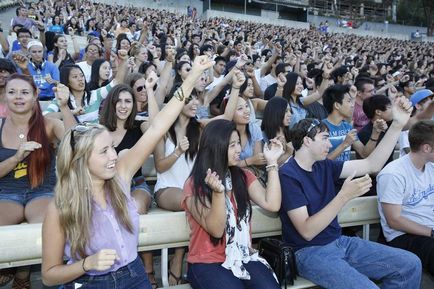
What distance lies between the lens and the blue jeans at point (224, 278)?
2.99 meters

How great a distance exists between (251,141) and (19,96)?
2.47m

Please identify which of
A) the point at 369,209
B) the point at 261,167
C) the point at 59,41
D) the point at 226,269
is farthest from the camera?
the point at 59,41

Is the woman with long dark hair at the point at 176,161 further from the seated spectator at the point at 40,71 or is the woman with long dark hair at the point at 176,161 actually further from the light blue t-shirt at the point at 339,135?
the seated spectator at the point at 40,71

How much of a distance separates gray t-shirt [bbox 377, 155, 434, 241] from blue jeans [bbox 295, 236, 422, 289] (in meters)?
0.45

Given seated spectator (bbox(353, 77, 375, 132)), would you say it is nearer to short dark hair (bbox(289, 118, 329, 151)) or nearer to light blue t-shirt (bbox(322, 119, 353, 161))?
light blue t-shirt (bbox(322, 119, 353, 161))

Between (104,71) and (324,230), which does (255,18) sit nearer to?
(104,71)

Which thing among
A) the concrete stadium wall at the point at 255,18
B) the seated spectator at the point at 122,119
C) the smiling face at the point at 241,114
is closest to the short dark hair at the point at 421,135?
the smiling face at the point at 241,114

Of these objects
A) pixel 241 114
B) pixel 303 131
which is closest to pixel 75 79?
pixel 241 114

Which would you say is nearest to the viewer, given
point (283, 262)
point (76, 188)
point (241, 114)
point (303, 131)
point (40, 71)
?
point (76, 188)

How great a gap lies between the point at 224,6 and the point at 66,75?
46.7 metres

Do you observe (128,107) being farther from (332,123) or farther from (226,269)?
(332,123)

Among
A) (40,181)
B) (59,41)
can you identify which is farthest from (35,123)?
(59,41)

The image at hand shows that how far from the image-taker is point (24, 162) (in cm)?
366

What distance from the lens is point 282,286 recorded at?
3.33 m
